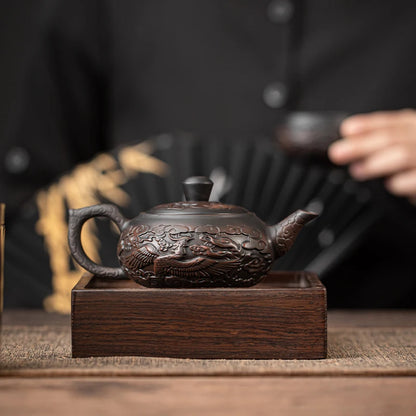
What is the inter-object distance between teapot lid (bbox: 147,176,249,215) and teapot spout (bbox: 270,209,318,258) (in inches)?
→ 2.1

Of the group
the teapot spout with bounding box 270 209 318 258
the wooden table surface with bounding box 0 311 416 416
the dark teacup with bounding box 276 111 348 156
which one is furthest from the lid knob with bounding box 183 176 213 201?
the dark teacup with bounding box 276 111 348 156

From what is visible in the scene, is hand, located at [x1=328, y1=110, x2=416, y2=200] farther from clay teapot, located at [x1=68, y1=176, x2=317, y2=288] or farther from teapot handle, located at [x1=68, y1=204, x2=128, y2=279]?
teapot handle, located at [x1=68, y1=204, x2=128, y2=279]

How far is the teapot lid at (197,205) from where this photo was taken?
0.72 meters

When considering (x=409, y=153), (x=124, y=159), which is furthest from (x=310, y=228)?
(x=124, y=159)

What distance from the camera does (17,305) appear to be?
4.30 ft

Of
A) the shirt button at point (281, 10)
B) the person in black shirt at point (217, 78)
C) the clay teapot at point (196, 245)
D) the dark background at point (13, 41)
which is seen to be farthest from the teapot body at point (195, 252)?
the dark background at point (13, 41)

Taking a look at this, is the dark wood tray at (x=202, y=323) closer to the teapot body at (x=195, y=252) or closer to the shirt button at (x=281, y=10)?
the teapot body at (x=195, y=252)

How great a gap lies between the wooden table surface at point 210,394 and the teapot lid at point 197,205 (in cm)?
21

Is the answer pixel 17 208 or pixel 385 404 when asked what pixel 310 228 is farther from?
pixel 17 208

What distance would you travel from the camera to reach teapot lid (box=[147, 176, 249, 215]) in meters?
0.72

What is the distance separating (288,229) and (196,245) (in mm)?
136

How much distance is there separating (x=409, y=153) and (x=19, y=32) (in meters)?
1.22

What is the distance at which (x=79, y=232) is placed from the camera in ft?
2.47

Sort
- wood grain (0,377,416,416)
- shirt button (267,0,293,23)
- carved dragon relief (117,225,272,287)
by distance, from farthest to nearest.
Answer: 1. shirt button (267,0,293,23)
2. carved dragon relief (117,225,272,287)
3. wood grain (0,377,416,416)
